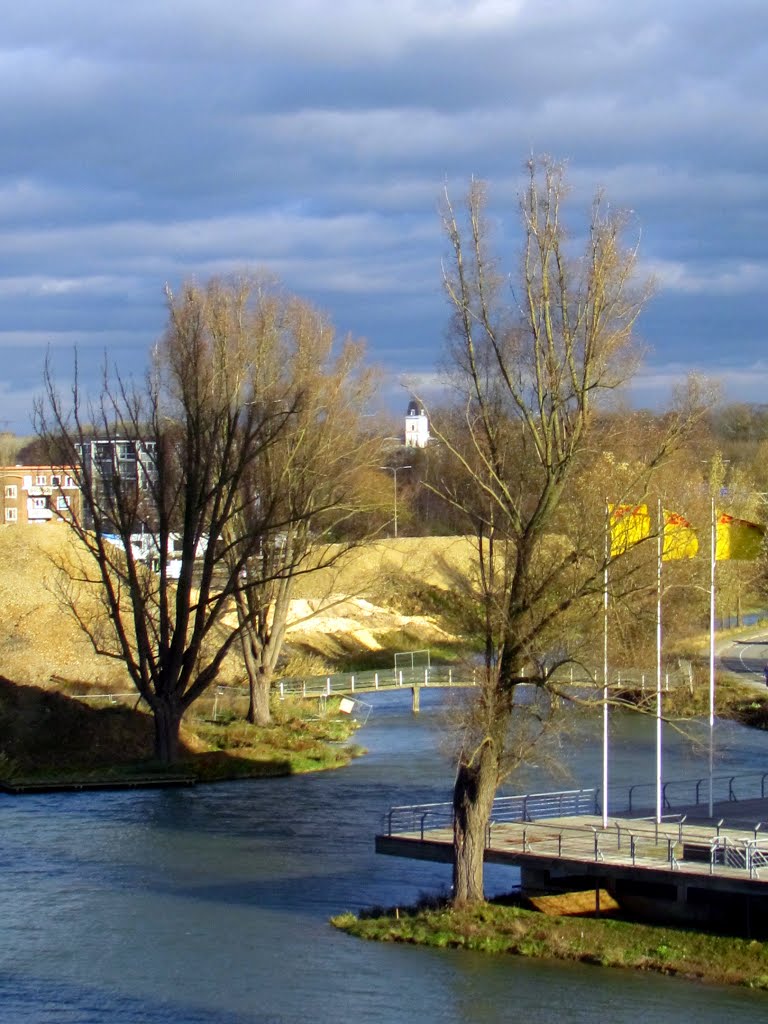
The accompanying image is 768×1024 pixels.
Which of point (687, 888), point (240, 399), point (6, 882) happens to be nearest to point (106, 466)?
point (240, 399)

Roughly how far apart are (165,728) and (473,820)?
1746 centimetres

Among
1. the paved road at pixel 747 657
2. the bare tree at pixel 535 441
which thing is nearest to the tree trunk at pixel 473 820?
the bare tree at pixel 535 441

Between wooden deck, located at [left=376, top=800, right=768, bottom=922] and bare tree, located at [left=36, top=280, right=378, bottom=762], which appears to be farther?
bare tree, located at [left=36, top=280, right=378, bottom=762]

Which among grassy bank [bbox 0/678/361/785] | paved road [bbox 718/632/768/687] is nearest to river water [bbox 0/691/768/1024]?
grassy bank [bbox 0/678/361/785]

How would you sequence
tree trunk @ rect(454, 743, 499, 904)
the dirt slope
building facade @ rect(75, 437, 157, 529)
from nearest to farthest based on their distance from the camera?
tree trunk @ rect(454, 743, 499, 904)
building facade @ rect(75, 437, 157, 529)
the dirt slope

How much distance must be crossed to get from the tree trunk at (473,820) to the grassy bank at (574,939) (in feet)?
1.16

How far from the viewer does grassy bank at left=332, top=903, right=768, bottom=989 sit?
18.2 meters

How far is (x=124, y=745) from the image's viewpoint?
37.4m

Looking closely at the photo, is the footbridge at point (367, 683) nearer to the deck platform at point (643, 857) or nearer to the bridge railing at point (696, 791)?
the bridge railing at point (696, 791)

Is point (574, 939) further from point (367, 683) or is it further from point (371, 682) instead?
point (371, 682)

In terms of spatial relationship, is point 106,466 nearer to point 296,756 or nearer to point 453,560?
point 296,756

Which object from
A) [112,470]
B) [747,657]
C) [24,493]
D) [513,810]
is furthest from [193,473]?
[24,493]

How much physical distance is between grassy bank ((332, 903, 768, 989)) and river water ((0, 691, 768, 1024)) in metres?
0.32

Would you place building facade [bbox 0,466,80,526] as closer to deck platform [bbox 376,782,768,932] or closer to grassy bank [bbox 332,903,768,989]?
deck platform [bbox 376,782,768,932]
